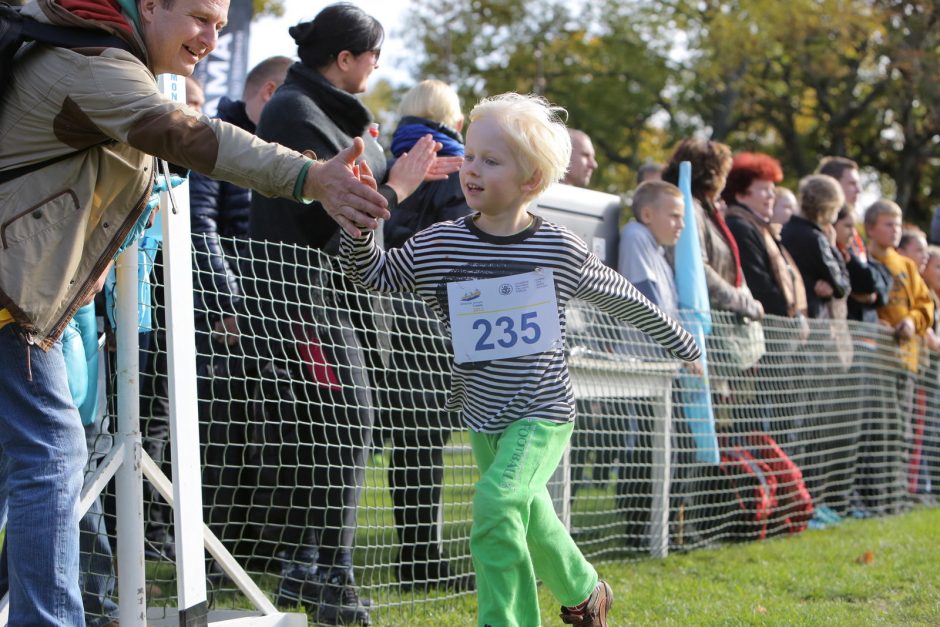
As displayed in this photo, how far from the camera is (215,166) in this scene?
274 centimetres

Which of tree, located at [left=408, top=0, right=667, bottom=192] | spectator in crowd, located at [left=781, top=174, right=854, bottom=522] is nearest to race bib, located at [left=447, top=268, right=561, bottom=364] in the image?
spectator in crowd, located at [left=781, top=174, right=854, bottom=522]

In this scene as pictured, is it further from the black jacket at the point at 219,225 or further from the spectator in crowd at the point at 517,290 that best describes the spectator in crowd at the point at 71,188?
the black jacket at the point at 219,225

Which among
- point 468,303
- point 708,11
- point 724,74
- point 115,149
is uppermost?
point 708,11

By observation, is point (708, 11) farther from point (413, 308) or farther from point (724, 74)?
point (413, 308)

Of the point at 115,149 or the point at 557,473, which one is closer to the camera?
the point at 115,149

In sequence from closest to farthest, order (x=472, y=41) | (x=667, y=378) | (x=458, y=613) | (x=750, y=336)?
(x=458, y=613) → (x=667, y=378) → (x=750, y=336) → (x=472, y=41)

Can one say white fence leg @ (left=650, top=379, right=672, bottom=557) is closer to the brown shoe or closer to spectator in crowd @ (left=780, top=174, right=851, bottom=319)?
spectator in crowd @ (left=780, top=174, right=851, bottom=319)

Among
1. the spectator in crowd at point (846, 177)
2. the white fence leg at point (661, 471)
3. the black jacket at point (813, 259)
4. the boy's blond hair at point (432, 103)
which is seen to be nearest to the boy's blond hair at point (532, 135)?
the boy's blond hair at point (432, 103)

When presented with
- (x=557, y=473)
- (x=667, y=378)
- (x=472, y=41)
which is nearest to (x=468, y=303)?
(x=557, y=473)

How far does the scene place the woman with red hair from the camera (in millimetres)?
7234

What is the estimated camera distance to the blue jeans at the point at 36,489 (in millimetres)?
2852

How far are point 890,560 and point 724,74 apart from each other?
22.5 m

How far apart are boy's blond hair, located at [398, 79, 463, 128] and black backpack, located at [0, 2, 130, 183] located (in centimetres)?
245

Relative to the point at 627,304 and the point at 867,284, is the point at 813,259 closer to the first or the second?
the point at 867,284
